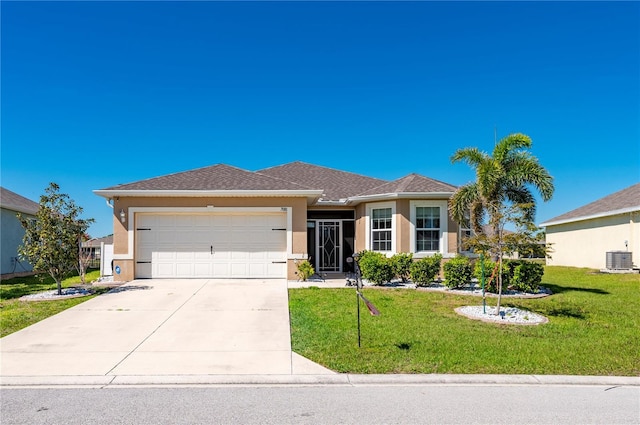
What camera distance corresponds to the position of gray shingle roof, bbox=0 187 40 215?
17.1 metres

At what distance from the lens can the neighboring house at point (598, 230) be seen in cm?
1720

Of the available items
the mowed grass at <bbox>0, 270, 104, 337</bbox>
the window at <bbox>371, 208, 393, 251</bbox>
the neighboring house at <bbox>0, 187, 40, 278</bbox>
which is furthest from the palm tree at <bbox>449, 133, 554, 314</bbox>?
the neighboring house at <bbox>0, 187, 40, 278</bbox>

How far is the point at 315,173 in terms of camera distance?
20.5 meters

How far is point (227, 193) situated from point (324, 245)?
17.3ft

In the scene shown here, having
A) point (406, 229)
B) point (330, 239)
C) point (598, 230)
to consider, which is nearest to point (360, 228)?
point (330, 239)

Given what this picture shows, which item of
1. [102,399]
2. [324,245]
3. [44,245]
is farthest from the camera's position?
[324,245]

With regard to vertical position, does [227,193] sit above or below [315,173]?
below

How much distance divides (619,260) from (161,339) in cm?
1854

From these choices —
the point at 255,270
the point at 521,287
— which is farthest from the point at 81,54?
the point at 521,287

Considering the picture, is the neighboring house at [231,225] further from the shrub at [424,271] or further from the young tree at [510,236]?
the young tree at [510,236]

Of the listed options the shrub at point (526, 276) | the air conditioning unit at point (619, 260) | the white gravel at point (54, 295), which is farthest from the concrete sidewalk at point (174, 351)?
the air conditioning unit at point (619, 260)

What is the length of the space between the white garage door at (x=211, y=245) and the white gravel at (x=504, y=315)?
671 cm

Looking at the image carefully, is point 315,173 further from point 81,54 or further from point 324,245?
point 81,54

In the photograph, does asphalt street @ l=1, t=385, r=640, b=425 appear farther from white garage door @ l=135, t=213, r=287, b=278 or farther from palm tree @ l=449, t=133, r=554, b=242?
white garage door @ l=135, t=213, r=287, b=278
